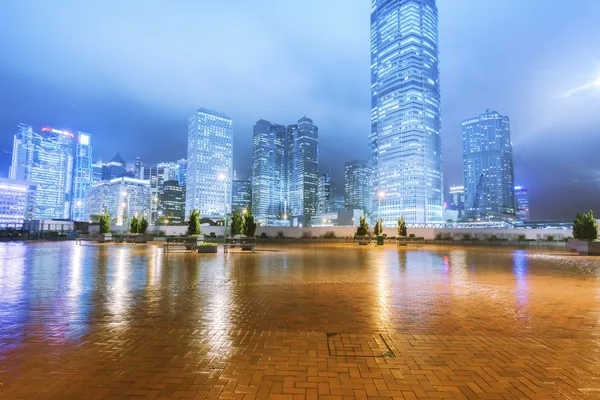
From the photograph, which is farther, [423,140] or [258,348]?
[423,140]

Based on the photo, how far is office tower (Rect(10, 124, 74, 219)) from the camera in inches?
7037

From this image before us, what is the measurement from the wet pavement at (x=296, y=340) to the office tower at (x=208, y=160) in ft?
549

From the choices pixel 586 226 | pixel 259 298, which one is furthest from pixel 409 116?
pixel 259 298

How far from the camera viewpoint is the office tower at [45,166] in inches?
7037

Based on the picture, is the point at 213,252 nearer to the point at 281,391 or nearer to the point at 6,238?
the point at 281,391

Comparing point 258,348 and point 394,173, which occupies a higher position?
point 394,173

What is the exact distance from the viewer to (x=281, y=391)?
3.11 m

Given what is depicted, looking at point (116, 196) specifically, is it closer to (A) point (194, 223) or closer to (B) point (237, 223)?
(A) point (194, 223)

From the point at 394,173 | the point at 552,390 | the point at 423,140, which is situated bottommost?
the point at 552,390

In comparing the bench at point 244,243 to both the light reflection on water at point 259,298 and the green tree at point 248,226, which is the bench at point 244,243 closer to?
the green tree at point 248,226

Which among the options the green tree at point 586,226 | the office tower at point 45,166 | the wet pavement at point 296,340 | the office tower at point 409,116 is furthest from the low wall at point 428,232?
the office tower at point 45,166

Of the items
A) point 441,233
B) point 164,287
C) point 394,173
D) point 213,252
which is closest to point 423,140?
point 394,173

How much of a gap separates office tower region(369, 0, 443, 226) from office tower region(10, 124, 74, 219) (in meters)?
175

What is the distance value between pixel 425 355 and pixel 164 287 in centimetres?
657
